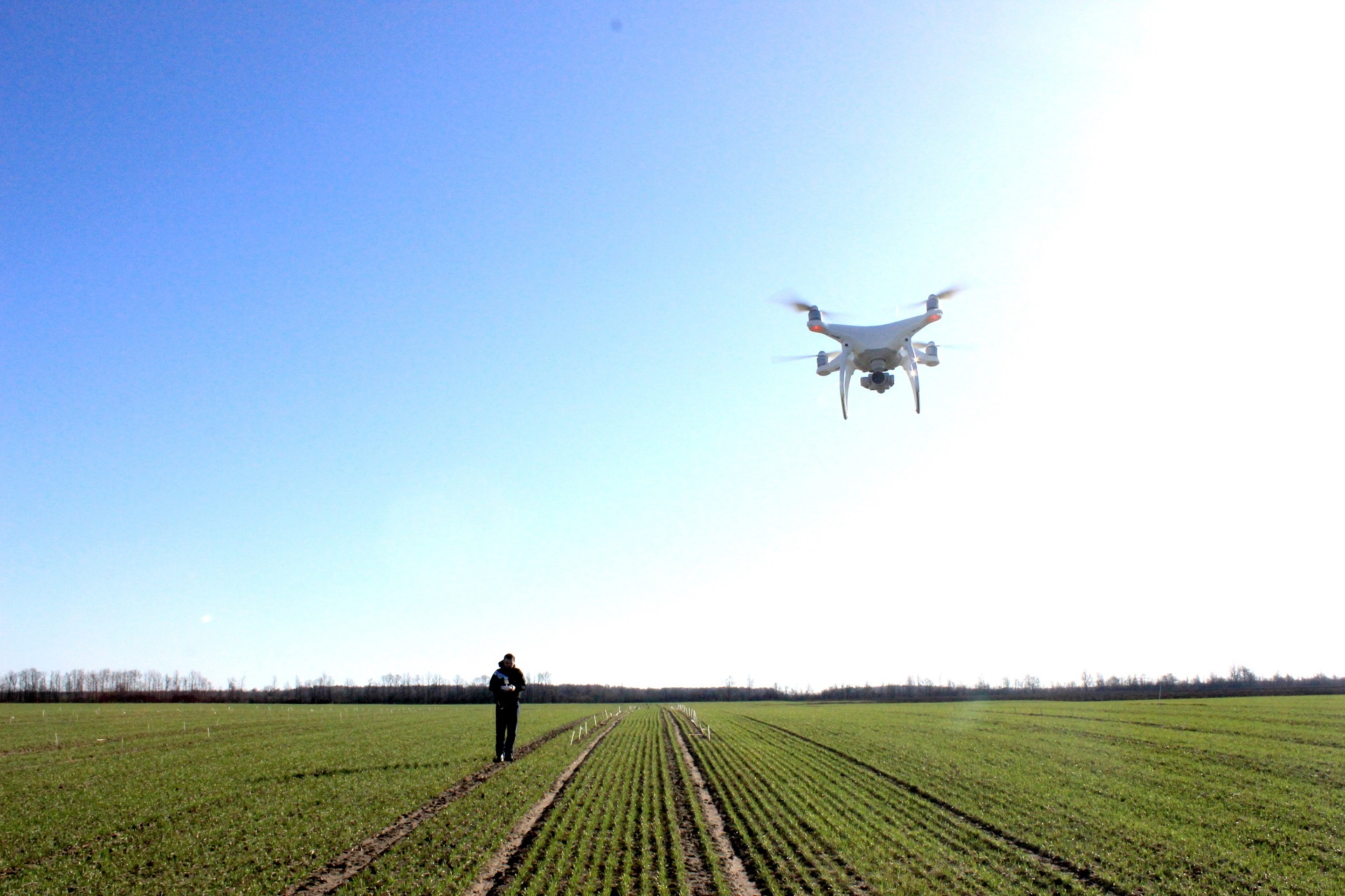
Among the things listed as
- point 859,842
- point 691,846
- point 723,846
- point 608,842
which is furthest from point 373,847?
point 859,842

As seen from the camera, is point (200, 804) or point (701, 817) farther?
point (200, 804)

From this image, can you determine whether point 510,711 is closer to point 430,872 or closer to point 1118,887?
point 430,872

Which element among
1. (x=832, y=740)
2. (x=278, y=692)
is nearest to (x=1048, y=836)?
(x=832, y=740)

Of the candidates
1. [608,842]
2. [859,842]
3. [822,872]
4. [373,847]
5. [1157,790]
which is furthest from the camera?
[1157,790]

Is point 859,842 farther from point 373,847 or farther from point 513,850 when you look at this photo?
point 373,847

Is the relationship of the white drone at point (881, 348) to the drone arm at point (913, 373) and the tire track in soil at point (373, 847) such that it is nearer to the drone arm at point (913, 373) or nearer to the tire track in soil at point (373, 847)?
the drone arm at point (913, 373)

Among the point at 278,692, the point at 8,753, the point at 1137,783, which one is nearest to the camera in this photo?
the point at 1137,783

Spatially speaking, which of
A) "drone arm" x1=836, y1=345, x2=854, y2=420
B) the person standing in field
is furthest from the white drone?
the person standing in field
